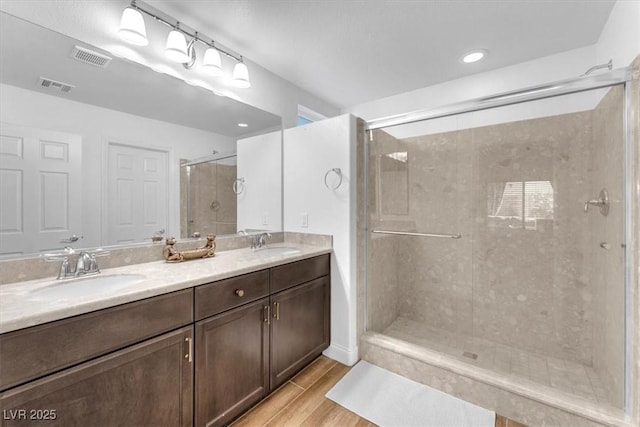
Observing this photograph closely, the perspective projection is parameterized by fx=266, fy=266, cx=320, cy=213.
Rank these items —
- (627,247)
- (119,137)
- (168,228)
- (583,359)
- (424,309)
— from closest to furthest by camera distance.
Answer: (627,247) < (119,137) < (168,228) < (583,359) < (424,309)

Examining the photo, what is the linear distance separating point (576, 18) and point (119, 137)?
303 cm

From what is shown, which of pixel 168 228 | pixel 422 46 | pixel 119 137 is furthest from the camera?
pixel 422 46

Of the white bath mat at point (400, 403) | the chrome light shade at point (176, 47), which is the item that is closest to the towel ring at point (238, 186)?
the chrome light shade at point (176, 47)

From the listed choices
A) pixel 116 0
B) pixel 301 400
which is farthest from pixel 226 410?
pixel 116 0

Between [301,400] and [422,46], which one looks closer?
[301,400]

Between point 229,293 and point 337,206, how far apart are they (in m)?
1.05

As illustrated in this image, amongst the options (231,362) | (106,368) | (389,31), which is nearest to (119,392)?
(106,368)

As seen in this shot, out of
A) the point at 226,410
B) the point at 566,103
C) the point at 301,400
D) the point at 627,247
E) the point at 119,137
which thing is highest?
the point at 566,103

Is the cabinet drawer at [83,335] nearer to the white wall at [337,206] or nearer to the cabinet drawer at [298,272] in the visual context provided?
the cabinet drawer at [298,272]

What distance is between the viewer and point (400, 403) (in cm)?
164

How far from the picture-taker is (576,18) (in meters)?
1.79

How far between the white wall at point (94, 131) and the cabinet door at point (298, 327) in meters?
0.89

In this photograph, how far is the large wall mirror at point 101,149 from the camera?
4.09 feet

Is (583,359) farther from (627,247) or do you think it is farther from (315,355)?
(315,355)
